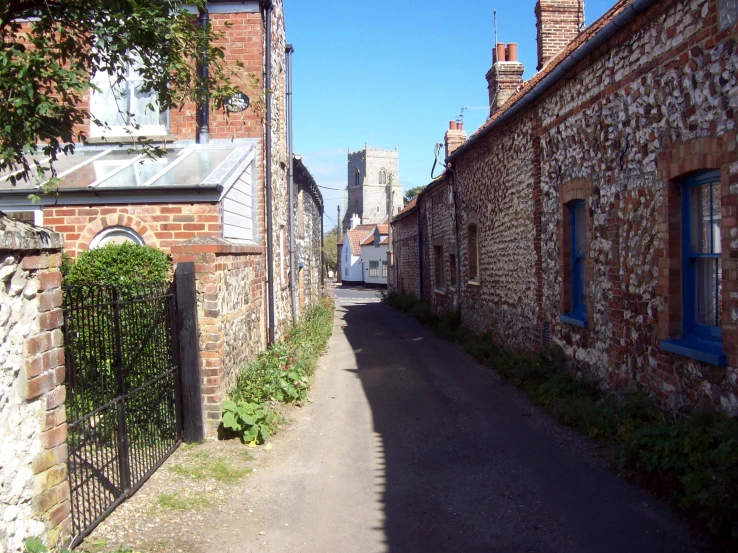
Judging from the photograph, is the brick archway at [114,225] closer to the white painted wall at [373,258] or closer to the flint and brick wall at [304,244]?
the flint and brick wall at [304,244]

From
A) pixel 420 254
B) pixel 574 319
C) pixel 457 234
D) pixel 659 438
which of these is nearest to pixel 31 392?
pixel 659 438

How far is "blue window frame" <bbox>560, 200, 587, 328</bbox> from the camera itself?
8.81m

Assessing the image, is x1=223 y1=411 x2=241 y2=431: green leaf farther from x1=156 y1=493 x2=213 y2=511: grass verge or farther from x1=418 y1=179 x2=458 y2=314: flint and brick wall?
x1=418 y1=179 x2=458 y2=314: flint and brick wall

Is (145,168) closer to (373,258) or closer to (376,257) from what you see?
(376,257)

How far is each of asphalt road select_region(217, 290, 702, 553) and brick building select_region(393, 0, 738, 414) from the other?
1.23m

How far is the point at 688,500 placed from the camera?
14.6 feet

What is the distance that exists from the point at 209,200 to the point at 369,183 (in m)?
85.7

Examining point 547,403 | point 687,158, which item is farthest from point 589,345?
point 687,158

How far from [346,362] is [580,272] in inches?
224

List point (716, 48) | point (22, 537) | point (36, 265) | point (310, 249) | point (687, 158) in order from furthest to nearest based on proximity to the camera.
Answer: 1. point (310, 249)
2. point (687, 158)
3. point (716, 48)
4. point (36, 265)
5. point (22, 537)

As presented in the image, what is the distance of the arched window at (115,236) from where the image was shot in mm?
8586

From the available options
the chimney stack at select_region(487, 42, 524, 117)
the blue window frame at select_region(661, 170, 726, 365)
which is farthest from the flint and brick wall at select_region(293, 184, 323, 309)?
the blue window frame at select_region(661, 170, 726, 365)

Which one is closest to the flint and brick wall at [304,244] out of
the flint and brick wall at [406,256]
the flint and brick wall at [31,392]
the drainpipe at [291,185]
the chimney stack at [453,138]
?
the drainpipe at [291,185]

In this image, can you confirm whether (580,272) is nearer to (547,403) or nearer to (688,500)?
(547,403)
